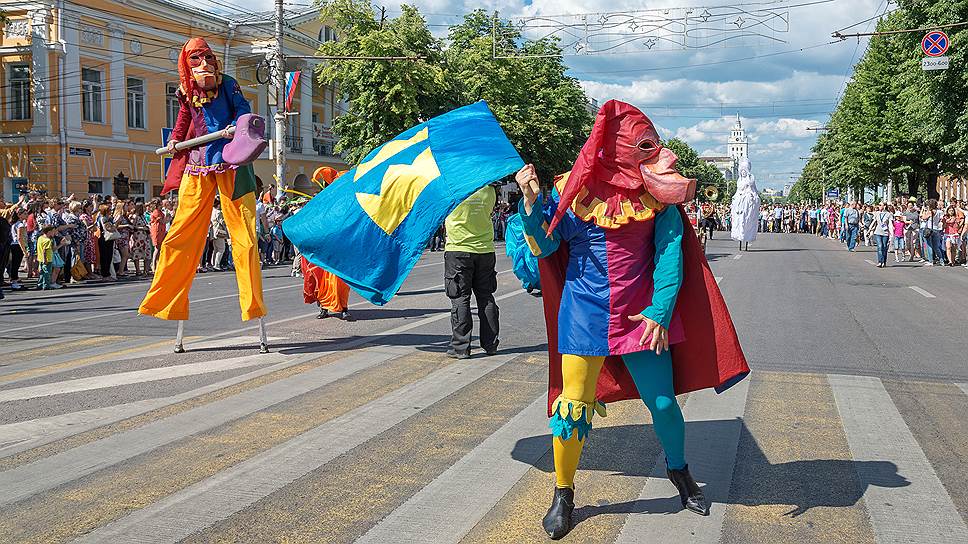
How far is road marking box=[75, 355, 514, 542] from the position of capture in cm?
404

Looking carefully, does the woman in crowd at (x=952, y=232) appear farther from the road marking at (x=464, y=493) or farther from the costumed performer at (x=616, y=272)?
the costumed performer at (x=616, y=272)

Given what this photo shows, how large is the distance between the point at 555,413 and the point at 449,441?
1475 mm

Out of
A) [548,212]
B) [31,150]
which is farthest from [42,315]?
[31,150]

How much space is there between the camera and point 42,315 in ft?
40.7

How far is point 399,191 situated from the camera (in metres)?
5.56

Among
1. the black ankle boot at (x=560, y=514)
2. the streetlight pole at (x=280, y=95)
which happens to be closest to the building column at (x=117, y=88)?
the streetlight pole at (x=280, y=95)

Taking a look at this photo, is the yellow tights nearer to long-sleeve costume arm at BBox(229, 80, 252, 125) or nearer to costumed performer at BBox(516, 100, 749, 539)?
costumed performer at BBox(516, 100, 749, 539)

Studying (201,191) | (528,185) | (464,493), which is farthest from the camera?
(201,191)

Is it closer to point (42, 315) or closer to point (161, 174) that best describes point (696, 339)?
point (42, 315)

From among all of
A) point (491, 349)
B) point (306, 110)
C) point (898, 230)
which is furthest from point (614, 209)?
point (306, 110)

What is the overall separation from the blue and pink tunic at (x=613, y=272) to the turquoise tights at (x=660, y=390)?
0.56 feet

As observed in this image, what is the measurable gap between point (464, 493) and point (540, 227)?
143cm

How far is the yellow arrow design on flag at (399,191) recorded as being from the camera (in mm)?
5445

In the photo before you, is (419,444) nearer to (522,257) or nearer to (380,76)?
(522,257)
